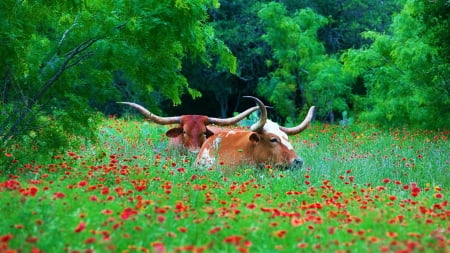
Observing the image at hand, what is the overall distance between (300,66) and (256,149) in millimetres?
13203

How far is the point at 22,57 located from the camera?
7.68m

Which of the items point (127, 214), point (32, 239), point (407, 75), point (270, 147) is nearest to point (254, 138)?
point (270, 147)

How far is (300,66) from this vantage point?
878 inches

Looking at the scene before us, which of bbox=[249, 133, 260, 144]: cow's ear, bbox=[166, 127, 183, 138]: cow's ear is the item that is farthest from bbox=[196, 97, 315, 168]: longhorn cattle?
bbox=[166, 127, 183, 138]: cow's ear

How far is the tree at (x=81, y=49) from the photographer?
26.5ft

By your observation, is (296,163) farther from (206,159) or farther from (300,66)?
(300,66)

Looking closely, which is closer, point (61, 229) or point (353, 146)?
point (61, 229)

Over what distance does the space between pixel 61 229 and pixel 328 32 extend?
23.2m

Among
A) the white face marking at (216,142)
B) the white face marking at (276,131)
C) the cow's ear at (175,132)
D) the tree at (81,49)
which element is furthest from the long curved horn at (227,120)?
the tree at (81,49)

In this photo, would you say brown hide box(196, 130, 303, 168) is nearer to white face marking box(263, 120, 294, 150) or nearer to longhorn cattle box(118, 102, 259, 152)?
white face marking box(263, 120, 294, 150)

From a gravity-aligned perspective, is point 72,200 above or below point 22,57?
below

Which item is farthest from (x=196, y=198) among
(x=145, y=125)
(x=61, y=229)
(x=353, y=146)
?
(x=145, y=125)

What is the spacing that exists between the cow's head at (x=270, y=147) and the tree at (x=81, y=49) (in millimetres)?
1623

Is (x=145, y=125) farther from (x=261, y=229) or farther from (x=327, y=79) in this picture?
(x=261, y=229)
